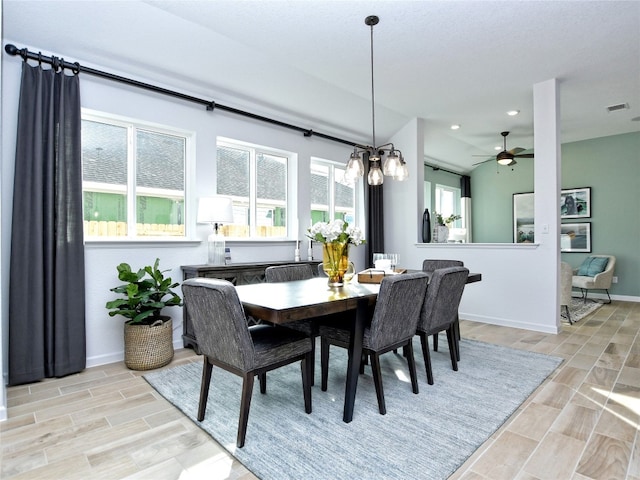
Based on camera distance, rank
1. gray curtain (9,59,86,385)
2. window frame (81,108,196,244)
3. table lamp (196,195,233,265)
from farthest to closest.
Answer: table lamp (196,195,233,265) → window frame (81,108,196,244) → gray curtain (9,59,86,385)

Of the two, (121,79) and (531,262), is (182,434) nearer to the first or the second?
(121,79)

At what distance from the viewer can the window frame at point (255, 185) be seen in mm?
4137

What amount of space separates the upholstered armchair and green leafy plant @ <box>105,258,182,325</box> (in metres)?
5.95

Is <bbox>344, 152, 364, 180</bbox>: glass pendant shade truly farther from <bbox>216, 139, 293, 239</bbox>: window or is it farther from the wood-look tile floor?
the wood-look tile floor

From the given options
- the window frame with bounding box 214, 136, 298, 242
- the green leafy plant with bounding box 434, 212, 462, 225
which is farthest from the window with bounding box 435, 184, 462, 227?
the window frame with bounding box 214, 136, 298, 242

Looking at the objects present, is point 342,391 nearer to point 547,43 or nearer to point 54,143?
point 54,143

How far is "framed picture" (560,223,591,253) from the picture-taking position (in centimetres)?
643

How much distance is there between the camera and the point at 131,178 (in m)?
3.42

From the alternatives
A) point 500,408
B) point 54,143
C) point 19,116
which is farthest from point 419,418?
point 19,116

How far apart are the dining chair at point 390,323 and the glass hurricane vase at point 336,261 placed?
0.37m

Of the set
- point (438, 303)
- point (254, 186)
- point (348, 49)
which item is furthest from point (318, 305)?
point (254, 186)

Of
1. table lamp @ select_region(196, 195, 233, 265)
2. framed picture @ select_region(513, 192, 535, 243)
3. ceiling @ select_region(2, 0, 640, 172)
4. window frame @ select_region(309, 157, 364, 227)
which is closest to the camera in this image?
ceiling @ select_region(2, 0, 640, 172)

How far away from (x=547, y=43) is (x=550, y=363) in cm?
289

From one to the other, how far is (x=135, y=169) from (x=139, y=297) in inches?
50.8
